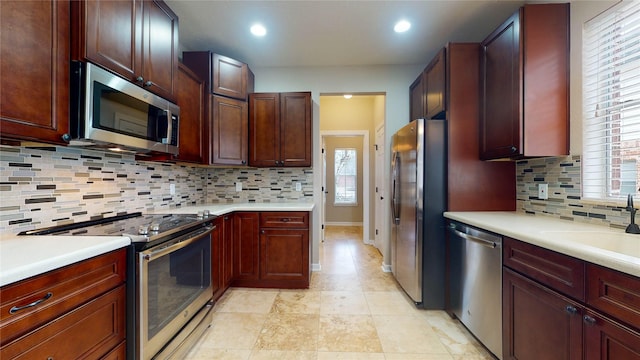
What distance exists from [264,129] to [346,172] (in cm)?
356

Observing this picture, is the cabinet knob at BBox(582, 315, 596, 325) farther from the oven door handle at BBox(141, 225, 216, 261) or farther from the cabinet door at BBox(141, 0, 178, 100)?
the cabinet door at BBox(141, 0, 178, 100)

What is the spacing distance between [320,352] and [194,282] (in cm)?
103

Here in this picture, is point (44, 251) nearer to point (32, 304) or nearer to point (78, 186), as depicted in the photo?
point (32, 304)

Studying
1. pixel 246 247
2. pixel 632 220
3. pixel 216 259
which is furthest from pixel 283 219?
pixel 632 220

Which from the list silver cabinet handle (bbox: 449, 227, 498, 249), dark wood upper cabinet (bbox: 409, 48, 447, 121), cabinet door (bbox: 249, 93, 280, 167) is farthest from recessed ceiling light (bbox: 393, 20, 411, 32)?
silver cabinet handle (bbox: 449, 227, 498, 249)

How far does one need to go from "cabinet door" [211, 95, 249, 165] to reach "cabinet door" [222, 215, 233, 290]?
2.12 ft

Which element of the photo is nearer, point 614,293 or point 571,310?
point 614,293

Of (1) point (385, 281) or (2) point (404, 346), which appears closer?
(2) point (404, 346)

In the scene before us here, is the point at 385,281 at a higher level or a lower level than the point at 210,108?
lower

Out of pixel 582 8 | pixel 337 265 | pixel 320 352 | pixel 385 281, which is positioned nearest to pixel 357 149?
pixel 337 265

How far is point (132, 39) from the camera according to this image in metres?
1.47

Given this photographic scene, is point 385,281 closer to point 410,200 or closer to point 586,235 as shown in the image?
point 410,200

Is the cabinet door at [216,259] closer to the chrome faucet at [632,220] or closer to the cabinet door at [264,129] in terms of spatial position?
the cabinet door at [264,129]

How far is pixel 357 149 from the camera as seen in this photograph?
611 cm
